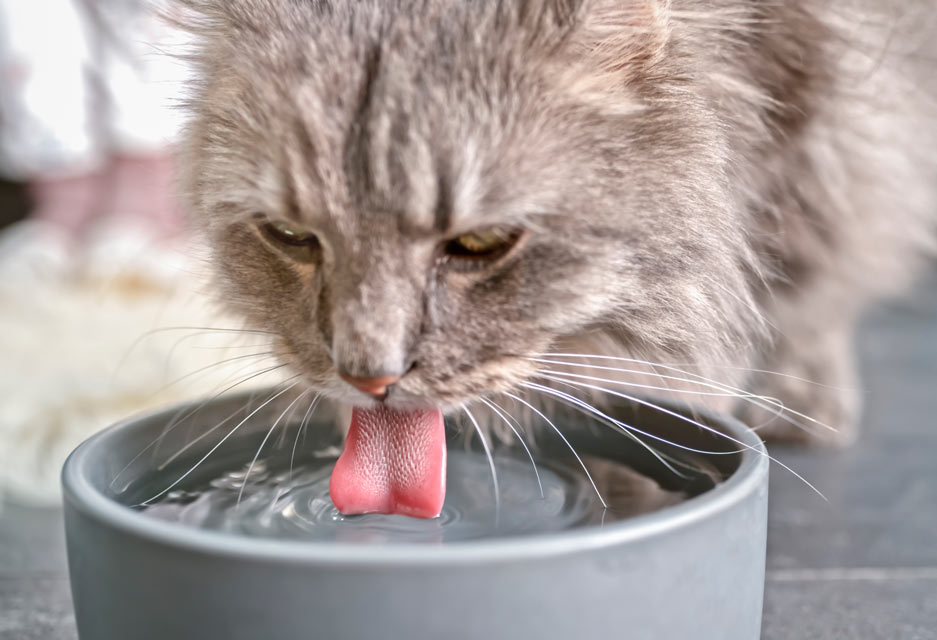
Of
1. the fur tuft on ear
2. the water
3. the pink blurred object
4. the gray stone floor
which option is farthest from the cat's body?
the pink blurred object

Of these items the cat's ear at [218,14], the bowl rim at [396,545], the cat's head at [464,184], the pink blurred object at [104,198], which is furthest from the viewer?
the pink blurred object at [104,198]

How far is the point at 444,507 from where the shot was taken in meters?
0.86

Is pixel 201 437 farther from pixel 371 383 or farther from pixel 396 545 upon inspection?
pixel 396 545

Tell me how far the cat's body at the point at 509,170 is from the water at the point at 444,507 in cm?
11

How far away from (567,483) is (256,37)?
0.52 meters

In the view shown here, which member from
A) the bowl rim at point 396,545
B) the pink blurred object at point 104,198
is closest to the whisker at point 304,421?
the bowl rim at point 396,545

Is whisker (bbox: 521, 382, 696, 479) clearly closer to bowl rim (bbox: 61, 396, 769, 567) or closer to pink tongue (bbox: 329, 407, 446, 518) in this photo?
pink tongue (bbox: 329, 407, 446, 518)

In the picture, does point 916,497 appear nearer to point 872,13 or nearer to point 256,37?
point 872,13

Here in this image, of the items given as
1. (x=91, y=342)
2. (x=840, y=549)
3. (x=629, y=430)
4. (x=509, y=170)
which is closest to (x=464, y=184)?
(x=509, y=170)

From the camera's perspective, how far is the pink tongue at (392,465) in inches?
31.2

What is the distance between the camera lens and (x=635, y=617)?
0.51 metres

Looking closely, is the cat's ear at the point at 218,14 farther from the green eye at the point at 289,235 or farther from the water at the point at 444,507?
the water at the point at 444,507

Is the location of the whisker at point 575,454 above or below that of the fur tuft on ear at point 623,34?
below

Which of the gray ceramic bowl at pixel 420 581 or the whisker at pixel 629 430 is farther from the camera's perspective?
the whisker at pixel 629 430
